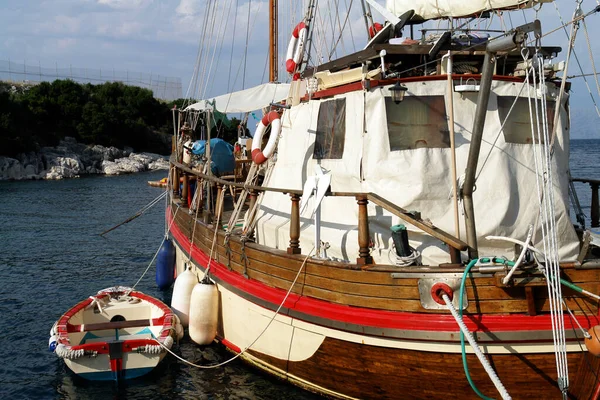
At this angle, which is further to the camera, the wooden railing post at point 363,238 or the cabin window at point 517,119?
the cabin window at point 517,119

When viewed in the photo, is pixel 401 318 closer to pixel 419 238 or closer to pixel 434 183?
pixel 419 238

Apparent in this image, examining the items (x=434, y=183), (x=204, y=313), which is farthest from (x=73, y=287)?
(x=434, y=183)

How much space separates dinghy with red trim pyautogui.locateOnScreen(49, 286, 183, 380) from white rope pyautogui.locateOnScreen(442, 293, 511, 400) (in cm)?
502

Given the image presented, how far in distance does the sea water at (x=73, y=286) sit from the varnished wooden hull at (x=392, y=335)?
101cm

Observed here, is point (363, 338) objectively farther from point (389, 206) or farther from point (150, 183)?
point (150, 183)

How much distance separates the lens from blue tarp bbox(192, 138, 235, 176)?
1527 cm

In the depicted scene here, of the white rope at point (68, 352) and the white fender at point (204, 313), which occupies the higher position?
the white fender at point (204, 313)

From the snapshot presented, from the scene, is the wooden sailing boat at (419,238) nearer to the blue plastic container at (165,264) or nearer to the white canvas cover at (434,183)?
Result: the white canvas cover at (434,183)

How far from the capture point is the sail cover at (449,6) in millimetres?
8438

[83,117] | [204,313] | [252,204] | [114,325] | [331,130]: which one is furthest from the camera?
[83,117]

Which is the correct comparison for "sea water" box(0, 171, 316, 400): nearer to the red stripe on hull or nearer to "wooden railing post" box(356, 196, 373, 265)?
the red stripe on hull

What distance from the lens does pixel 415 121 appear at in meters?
7.71

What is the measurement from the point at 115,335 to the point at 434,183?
6455mm

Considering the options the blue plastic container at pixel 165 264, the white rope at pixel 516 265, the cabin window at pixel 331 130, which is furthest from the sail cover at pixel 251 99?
the white rope at pixel 516 265
